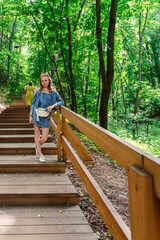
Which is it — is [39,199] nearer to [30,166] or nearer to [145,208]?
[30,166]

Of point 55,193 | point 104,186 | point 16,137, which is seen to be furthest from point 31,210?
point 16,137

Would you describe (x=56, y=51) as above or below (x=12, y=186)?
above

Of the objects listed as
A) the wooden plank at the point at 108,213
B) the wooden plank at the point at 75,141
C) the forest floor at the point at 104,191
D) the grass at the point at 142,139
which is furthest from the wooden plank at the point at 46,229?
the grass at the point at 142,139

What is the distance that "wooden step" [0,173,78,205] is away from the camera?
10.5 feet

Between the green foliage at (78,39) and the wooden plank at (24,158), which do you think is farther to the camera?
the green foliage at (78,39)

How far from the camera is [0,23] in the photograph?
1548 centimetres

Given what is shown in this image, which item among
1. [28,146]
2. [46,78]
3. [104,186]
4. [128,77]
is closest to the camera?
[46,78]

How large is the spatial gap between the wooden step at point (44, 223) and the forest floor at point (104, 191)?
0.20m

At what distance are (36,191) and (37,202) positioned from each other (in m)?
0.15

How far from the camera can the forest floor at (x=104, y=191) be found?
2941 mm

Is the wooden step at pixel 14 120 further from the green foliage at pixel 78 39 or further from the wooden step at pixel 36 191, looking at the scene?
the wooden step at pixel 36 191

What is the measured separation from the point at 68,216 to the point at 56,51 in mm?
9209

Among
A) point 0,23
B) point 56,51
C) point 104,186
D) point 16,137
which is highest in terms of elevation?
point 0,23

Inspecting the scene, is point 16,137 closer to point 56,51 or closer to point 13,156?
point 13,156
